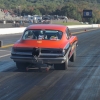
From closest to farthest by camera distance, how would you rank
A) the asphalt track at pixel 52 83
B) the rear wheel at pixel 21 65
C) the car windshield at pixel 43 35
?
the asphalt track at pixel 52 83 → the rear wheel at pixel 21 65 → the car windshield at pixel 43 35

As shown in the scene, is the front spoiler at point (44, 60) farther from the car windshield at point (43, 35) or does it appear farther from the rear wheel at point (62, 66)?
the car windshield at point (43, 35)

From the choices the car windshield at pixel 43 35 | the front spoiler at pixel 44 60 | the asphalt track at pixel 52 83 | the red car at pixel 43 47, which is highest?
the car windshield at pixel 43 35

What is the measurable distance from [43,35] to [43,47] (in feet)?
3.71

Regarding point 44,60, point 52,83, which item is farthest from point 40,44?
point 52,83

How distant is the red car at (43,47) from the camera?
A: 43.8ft

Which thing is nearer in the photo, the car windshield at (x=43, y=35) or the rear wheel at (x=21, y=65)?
the rear wheel at (x=21, y=65)

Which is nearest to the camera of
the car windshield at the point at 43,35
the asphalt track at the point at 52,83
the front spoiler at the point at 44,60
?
the asphalt track at the point at 52,83

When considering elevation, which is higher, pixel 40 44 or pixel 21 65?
pixel 40 44

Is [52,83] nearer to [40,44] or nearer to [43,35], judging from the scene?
[40,44]

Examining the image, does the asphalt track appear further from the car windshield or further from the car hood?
the car windshield

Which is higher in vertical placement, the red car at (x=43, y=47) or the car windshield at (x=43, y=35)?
the car windshield at (x=43, y=35)

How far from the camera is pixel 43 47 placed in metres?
13.5

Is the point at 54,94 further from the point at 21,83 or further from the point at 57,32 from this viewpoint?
the point at 57,32

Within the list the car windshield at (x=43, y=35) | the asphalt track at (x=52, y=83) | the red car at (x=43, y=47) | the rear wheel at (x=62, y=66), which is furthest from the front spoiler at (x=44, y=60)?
the car windshield at (x=43, y=35)
